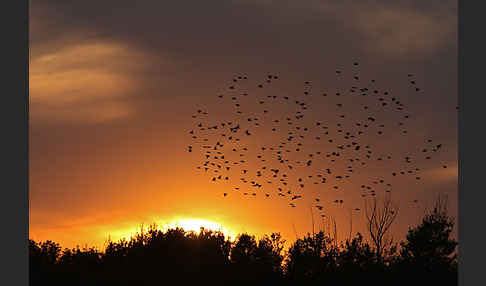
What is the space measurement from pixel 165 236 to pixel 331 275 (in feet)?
48.0

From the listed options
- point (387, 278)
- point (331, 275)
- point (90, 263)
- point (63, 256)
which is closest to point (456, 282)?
point (387, 278)

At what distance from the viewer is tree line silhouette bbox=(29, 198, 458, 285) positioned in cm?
5297

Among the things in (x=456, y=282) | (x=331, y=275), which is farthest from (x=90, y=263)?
(x=456, y=282)

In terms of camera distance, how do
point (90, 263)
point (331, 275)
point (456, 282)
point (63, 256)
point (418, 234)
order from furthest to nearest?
1. point (418, 234)
2. point (63, 256)
3. point (90, 263)
4. point (331, 275)
5. point (456, 282)

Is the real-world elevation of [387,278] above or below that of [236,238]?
below

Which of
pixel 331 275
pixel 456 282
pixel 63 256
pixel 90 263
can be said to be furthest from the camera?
pixel 63 256

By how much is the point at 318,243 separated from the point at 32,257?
80.6 feet

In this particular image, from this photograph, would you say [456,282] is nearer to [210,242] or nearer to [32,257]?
[210,242]

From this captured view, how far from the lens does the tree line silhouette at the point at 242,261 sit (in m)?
53.0

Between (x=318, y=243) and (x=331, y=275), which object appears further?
(x=318, y=243)

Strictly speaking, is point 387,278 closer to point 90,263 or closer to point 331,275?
point 331,275

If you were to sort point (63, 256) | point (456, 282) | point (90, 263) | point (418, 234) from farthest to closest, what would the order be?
1. point (418, 234)
2. point (63, 256)
3. point (90, 263)
4. point (456, 282)

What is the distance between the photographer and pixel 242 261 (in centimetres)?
6131

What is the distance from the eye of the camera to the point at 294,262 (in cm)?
6481
